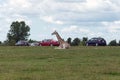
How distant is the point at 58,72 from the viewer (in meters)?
25.4

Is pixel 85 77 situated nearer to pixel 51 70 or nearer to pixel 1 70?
pixel 51 70

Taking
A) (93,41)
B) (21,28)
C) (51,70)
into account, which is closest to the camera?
(51,70)

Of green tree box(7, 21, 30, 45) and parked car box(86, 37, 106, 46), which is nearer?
parked car box(86, 37, 106, 46)

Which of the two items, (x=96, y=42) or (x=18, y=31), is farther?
(x=18, y=31)

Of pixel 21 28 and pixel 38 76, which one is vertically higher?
pixel 21 28

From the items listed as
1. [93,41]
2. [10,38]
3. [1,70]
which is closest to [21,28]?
[10,38]

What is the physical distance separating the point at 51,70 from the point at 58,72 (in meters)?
1.32

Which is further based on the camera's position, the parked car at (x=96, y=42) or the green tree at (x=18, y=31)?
the green tree at (x=18, y=31)

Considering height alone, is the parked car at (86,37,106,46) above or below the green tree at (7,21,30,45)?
below

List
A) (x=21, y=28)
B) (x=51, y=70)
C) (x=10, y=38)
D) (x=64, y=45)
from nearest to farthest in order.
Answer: (x=51, y=70)
(x=64, y=45)
(x=10, y=38)
(x=21, y=28)

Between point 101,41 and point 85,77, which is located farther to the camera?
point 101,41

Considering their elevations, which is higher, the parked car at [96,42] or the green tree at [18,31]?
the green tree at [18,31]

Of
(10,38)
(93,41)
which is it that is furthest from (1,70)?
(10,38)

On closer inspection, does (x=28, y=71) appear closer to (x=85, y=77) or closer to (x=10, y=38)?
(x=85, y=77)
